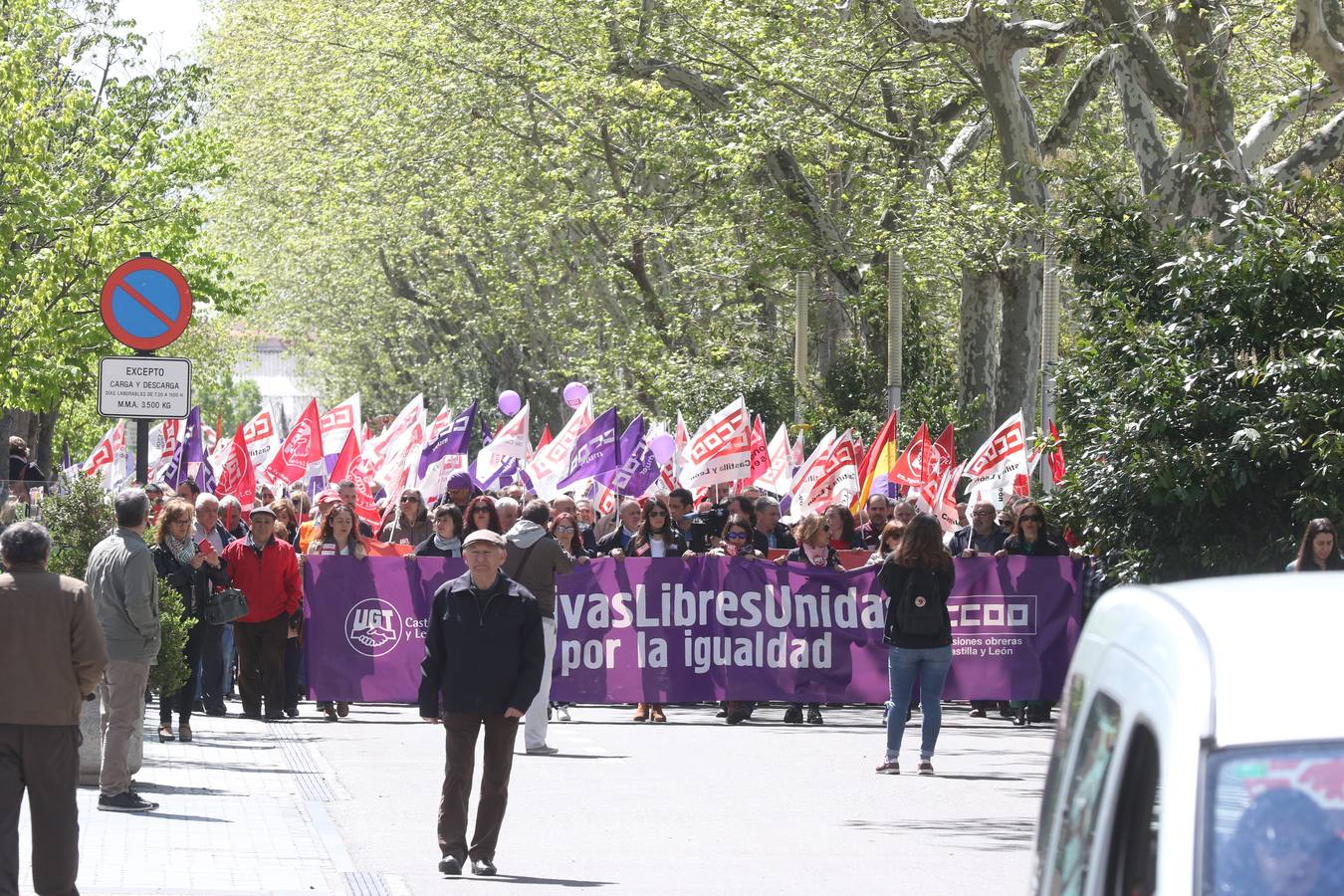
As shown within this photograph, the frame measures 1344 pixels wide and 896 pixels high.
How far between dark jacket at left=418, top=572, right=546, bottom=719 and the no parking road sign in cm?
401

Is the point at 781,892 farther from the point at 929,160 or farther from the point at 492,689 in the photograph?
the point at 929,160

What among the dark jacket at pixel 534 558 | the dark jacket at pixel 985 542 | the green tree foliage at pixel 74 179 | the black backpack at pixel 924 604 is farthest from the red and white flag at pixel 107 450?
the black backpack at pixel 924 604

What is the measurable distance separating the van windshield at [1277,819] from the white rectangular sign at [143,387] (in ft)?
34.8

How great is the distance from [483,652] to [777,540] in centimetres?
864

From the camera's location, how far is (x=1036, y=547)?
57.6 feet

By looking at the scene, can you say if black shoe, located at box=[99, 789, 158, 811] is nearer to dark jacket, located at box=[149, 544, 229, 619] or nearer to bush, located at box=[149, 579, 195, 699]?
bush, located at box=[149, 579, 195, 699]

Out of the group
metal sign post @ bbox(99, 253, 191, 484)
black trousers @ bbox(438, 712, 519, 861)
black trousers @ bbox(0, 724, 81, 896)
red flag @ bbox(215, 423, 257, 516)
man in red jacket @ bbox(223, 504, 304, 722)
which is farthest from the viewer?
red flag @ bbox(215, 423, 257, 516)

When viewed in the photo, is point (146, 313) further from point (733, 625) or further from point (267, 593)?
point (733, 625)

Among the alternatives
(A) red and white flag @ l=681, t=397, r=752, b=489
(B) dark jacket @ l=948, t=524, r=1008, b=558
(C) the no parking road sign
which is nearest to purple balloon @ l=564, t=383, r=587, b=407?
(A) red and white flag @ l=681, t=397, r=752, b=489

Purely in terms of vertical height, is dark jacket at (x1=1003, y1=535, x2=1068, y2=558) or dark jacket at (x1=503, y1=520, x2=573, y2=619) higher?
dark jacket at (x1=1003, y1=535, x2=1068, y2=558)

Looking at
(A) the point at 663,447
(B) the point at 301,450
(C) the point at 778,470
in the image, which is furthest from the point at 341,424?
(C) the point at 778,470

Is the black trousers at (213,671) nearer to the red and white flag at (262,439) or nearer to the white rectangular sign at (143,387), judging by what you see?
the white rectangular sign at (143,387)

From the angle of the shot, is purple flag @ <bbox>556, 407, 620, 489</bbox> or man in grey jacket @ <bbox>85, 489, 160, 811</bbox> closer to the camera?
man in grey jacket @ <bbox>85, 489, 160, 811</bbox>

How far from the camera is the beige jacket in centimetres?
802
